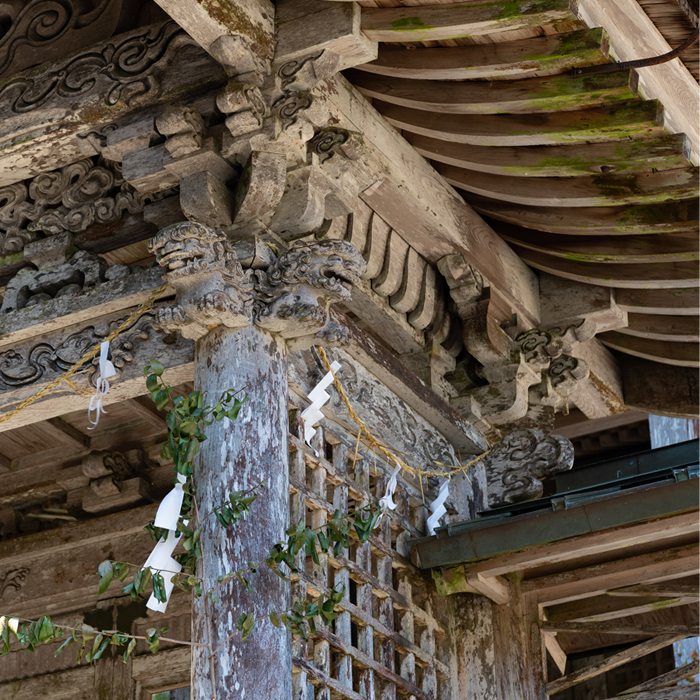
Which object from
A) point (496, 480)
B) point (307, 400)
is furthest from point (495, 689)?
point (307, 400)

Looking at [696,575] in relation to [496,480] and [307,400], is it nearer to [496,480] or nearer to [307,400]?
[496,480]

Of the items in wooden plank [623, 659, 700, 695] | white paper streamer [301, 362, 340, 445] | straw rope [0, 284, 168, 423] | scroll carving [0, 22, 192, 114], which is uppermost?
scroll carving [0, 22, 192, 114]

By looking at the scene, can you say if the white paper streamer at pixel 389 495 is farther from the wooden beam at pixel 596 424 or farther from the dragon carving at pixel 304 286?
the wooden beam at pixel 596 424

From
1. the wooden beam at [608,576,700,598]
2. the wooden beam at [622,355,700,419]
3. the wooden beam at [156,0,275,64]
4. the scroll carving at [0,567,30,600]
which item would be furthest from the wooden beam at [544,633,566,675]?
the wooden beam at [156,0,275,64]

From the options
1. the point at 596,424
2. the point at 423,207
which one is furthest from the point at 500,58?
the point at 596,424

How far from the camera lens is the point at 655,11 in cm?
396

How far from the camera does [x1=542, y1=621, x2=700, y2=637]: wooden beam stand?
171 inches

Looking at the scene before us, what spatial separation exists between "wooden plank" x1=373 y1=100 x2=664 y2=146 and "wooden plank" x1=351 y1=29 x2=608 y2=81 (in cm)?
20

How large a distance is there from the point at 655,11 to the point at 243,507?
222 centimetres

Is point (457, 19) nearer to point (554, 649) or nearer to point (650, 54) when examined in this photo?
point (650, 54)

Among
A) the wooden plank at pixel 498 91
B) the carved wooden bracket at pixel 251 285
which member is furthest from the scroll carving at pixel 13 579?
the wooden plank at pixel 498 91

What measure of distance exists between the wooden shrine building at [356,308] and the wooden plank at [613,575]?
0.04ft

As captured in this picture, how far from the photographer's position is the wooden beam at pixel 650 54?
3.89 meters

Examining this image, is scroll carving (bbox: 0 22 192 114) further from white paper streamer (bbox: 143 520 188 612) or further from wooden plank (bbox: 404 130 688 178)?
white paper streamer (bbox: 143 520 188 612)
